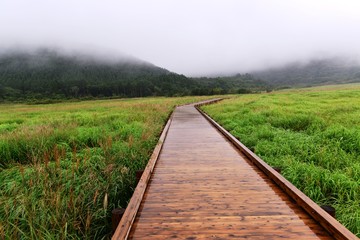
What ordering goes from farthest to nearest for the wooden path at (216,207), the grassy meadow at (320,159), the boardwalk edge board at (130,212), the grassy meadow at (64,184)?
the grassy meadow at (320,159)
the grassy meadow at (64,184)
the wooden path at (216,207)
the boardwalk edge board at (130,212)

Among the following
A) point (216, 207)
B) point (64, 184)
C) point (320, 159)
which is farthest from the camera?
point (320, 159)

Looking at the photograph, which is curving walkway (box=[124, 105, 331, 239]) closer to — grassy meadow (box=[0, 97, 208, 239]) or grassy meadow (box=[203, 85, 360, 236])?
grassy meadow (box=[0, 97, 208, 239])

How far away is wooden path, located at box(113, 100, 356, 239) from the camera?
3.49 m

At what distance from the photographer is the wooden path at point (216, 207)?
3.49 meters

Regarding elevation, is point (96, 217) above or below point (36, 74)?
below

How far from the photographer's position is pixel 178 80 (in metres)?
146

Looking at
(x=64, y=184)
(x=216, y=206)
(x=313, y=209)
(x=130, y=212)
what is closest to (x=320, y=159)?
(x=313, y=209)

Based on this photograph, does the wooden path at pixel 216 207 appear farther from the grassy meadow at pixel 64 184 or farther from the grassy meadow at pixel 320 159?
the grassy meadow at pixel 320 159

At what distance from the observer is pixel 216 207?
423 cm

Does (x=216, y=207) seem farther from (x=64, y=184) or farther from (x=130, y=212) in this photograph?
(x=64, y=184)

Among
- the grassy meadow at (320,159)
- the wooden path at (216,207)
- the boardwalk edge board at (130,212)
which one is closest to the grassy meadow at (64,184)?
the boardwalk edge board at (130,212)

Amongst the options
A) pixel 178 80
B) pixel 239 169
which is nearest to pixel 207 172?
pixel 239 169

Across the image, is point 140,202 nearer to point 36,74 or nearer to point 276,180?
point 276,180

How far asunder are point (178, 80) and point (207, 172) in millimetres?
142057
